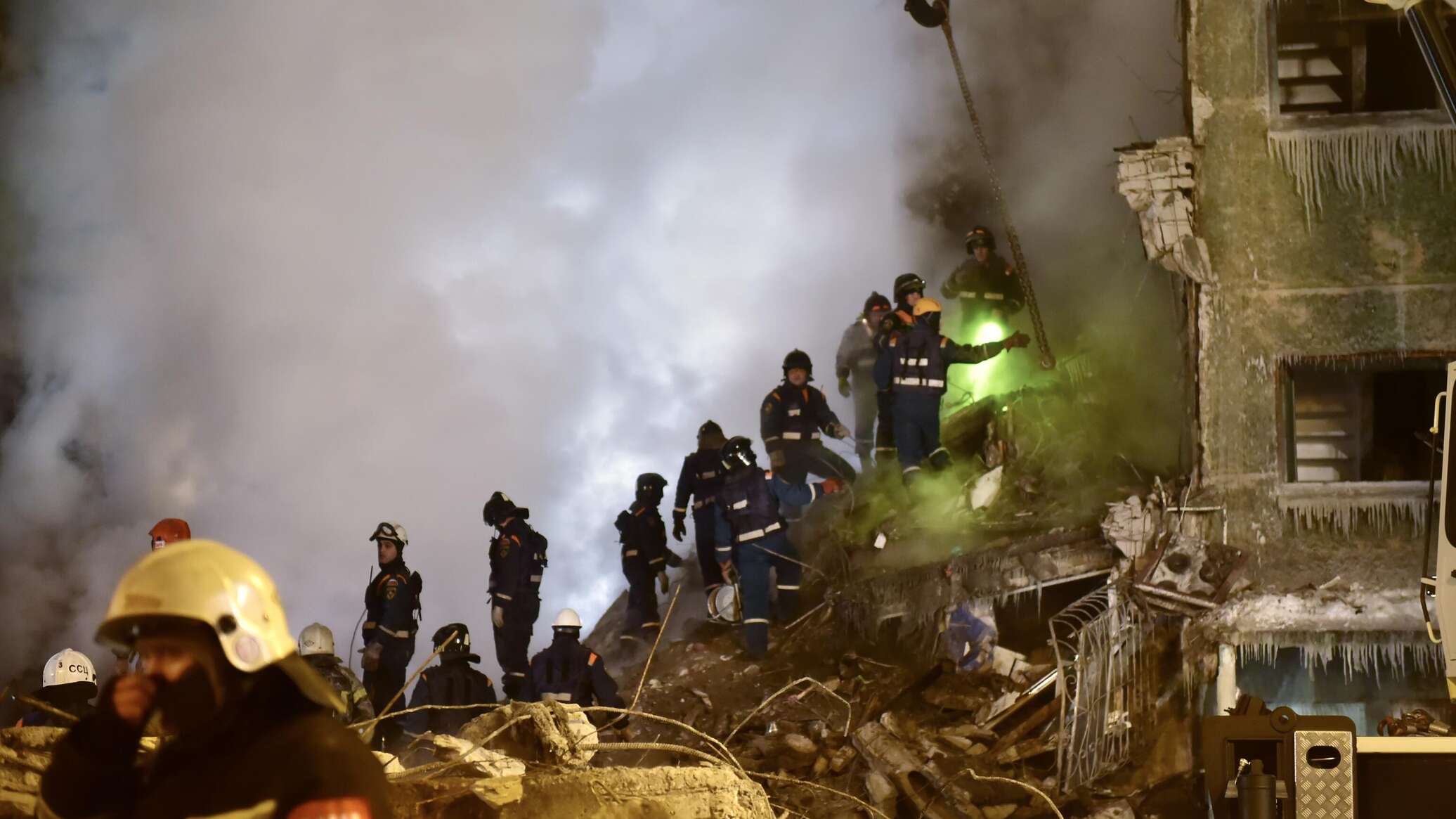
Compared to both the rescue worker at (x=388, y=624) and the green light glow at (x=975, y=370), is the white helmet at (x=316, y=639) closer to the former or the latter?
the rescue worker at (x=388, y=624)

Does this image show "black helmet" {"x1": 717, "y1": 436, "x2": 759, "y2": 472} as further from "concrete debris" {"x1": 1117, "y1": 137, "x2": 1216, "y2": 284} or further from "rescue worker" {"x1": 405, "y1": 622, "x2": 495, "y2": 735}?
"concrete debris" {"x1": 1117, "y1": 137, "x2": 1216, "y2": 284}

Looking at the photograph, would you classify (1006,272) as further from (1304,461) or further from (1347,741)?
(1347,741)

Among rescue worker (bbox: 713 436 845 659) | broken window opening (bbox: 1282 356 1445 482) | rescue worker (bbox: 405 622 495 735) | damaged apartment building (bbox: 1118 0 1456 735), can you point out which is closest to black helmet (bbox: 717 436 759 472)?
rescue worker (bbox: 713 436 845 659)

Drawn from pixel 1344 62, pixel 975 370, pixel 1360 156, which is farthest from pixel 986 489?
pixel 1344 62

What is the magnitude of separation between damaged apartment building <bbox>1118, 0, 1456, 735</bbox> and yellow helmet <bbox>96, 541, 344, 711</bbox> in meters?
9.53

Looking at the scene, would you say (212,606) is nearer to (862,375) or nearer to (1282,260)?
(1282,260)

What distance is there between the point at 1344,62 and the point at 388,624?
9.03 m

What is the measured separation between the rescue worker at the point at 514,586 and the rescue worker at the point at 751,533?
1747 mm

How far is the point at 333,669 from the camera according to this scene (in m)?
10.2

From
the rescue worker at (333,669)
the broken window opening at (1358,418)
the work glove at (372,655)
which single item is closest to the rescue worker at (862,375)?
the broken window opening at (1358,418)

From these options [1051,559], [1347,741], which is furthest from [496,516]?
[1347,741]

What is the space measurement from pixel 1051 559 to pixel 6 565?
42.2 ft

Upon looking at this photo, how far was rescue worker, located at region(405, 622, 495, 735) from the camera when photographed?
1045cm

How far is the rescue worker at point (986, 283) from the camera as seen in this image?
15.4 metres
